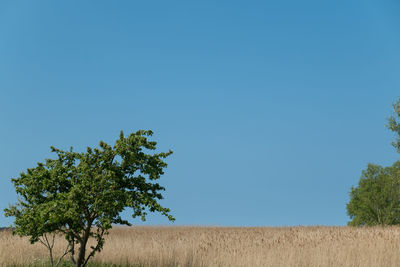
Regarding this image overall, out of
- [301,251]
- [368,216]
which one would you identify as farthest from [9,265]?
[368,216]

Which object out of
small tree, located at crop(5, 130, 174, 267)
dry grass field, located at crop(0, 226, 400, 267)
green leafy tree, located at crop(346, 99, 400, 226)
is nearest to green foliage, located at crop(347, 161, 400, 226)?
green leafy tree, located at crop(346, 99, 400, 226)

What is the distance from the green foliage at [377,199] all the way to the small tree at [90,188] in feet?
106

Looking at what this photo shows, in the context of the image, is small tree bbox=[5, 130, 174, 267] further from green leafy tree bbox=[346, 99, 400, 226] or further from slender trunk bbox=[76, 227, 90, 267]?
green leafy tree bbox=[346, 99, 400, 226]

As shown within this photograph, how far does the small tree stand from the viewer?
11.8 metres

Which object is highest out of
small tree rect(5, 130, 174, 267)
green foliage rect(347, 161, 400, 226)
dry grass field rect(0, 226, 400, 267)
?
green foliage rect(347, 161, 400, 226)

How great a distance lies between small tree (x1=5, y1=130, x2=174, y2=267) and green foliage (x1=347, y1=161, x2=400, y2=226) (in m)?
32.3

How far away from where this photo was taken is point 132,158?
1216cm

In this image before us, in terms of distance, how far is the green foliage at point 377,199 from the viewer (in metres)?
39.6

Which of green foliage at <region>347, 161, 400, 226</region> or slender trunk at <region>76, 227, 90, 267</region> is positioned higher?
green foliage at <region>347, 161, 400, 226</region>

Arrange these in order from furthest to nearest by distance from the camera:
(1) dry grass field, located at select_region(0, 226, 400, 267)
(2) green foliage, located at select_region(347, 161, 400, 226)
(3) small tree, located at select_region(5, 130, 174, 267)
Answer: (2) green foliage, located at select_region(347, 161, 400, 226) → (1) dry grass field, located at select_region(0, 226, 400, 267) → (3) small tree, located at select_region(5, 130, 174, 267)

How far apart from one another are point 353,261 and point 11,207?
41.3ft

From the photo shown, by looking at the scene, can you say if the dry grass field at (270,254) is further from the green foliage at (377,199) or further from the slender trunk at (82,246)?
the green foliage at (377,199)

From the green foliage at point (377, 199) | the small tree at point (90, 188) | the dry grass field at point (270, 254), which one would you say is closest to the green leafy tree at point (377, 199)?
the green foliage at point (377, 199)

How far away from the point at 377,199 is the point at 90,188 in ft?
114
